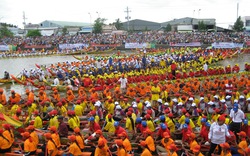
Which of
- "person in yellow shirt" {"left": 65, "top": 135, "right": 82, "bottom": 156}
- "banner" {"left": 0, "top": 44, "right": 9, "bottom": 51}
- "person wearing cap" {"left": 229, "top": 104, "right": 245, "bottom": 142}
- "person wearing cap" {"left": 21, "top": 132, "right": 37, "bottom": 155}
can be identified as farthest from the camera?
"banner" {"left": 0, "top": 44, "right": 9, "bottom": 51}

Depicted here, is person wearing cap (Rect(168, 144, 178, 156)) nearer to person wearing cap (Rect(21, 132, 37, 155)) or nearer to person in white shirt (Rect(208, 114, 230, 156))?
person in white shirt (Rect(208, 114, 230, 156))

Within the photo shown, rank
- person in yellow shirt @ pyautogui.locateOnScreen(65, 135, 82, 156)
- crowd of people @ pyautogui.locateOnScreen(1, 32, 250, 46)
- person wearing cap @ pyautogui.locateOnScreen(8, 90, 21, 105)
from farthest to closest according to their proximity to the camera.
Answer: crowd of people @ pyautogui.locateOnScreen(1, 32, 250, 46) → person wearing cap @ pyautogui.locateOnScreen(8, 90, 21, 105) → person in yellow shirt @ pyautogui.locateOnScreen(65, 135, 82, 156)

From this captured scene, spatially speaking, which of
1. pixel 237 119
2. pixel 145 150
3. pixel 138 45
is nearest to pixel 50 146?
pixel 145 150

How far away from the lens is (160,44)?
44531 millimetres

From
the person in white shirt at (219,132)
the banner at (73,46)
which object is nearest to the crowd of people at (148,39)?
the banner at (73,46)

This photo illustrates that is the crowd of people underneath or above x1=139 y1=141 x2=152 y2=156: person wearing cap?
above

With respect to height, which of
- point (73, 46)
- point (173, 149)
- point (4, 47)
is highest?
point (73, 46)

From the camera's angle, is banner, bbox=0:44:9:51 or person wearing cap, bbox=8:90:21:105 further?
banner, bbox=0:44:9:51

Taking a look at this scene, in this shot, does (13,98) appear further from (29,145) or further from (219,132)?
(219,132)

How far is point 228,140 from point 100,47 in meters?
37.7

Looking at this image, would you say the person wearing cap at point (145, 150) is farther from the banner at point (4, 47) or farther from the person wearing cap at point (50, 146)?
the banner at point (4, 47)

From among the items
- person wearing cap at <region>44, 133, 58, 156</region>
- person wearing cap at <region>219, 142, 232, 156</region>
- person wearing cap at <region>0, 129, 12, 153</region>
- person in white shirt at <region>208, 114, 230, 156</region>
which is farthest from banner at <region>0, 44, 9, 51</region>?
person wearing cap at <region>219, 142, 232, 156</region>

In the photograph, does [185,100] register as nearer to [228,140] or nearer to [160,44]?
[228,140]

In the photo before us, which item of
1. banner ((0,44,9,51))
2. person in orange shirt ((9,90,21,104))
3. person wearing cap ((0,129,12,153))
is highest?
banner ((0,44,9,51))
